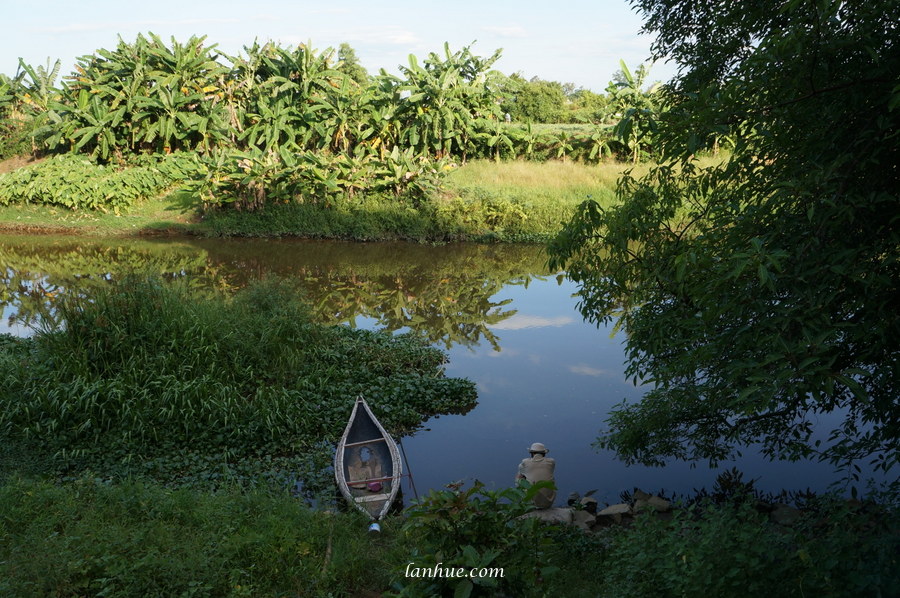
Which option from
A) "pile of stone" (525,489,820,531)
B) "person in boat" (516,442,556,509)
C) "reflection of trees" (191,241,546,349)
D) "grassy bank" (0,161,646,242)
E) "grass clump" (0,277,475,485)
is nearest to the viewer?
"pile of stone" (525,489,820,531)

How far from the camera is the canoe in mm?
5910

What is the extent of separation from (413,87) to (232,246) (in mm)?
7097

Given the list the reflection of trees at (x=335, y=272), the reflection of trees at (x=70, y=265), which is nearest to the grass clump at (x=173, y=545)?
the reflection of trees at (x=335, y=272)

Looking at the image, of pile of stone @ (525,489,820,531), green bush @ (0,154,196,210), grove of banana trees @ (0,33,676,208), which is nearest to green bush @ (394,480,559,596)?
pile of stone @ (525,489,820,531)

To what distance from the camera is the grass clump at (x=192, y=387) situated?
681 centimetres

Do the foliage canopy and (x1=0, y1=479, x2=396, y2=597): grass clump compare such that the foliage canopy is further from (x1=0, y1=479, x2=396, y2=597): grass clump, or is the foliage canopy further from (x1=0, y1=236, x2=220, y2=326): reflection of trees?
(x1=0, y1=236, x2=220, y2=326): reflection of trees

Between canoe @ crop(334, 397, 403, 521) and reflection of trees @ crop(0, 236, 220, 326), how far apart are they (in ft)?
20.7

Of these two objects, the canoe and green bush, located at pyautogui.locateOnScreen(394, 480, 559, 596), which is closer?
green bush, located at pyautogui.locateOnScreen(394, 480, 559, 596)

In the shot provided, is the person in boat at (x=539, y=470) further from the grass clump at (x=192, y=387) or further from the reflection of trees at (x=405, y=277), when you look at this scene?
the reflection of trees at (x=405, y=277)

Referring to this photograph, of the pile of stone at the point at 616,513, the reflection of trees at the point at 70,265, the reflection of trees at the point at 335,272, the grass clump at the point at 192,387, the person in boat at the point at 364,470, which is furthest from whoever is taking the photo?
the reflection of trees at the point at 70,265

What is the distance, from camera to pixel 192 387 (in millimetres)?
7453

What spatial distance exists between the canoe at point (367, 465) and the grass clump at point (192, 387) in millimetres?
447

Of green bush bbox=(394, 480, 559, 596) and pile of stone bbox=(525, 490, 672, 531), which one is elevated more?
green bush bbox=(394, 480, 559, 596)

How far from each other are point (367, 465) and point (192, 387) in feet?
7.07
